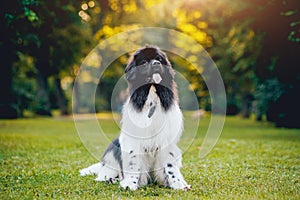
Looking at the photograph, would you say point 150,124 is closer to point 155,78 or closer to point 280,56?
point 155,78

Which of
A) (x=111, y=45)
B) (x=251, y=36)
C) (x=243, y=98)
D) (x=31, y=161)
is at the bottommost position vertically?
(x=31, y=161)

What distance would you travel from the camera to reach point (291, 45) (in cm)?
1480

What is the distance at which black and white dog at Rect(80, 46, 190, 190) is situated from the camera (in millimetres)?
4969

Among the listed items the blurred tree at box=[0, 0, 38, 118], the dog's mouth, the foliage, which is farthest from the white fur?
the foliage

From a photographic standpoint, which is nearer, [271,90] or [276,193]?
[276,193]

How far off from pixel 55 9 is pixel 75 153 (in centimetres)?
666

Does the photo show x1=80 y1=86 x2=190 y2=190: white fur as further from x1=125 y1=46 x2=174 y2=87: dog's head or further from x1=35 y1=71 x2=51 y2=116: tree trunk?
x1=35 y1=71 x2=51 y2=116: tree trunk

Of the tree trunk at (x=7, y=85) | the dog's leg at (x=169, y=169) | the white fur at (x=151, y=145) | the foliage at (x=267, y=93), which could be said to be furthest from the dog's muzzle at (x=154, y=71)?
the foliage at (x=267, y=93)

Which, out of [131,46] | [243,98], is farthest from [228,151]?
[131,46]

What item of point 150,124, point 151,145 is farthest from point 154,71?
point 151,145

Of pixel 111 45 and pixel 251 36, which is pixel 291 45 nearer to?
pixel 251 36

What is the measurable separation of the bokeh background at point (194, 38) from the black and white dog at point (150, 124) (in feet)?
16.9

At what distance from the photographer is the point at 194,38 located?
30.8m

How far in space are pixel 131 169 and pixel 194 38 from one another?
2653cm
